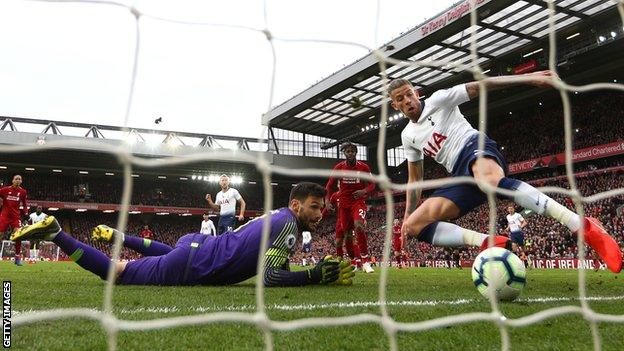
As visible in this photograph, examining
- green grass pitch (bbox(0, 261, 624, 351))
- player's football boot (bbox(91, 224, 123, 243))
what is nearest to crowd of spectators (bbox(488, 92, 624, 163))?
green grass pitch (bbox(0, 261, 624, 351))

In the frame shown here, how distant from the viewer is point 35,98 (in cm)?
243

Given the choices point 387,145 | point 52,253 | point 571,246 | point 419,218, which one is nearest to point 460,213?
point 419,218

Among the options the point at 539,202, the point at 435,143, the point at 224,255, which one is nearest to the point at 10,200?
the point at 224,255

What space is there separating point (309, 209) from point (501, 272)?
165 cm

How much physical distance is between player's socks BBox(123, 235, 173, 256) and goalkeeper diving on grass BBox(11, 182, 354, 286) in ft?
1.00

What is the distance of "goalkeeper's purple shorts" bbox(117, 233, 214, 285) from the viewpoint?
446cm

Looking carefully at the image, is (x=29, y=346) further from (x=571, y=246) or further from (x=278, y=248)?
(x=571, y=246)

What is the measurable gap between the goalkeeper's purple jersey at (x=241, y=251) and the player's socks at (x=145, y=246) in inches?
27.1

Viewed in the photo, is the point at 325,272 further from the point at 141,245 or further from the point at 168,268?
the point at 141,245

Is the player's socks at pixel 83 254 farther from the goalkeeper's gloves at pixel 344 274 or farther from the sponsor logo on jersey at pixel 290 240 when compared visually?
the goalkeeper's gloves at pixel 344 274

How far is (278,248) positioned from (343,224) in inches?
162

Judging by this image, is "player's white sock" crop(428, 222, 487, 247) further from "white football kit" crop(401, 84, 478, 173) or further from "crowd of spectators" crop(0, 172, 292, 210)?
"crowd of spectators" crop(0, 172, 292, 210)

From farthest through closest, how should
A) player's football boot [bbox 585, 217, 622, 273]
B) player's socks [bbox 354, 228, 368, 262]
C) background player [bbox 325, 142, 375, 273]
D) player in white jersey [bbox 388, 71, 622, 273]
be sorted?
player's socks [bbox 354, 228, 368, 262], background player [bbox 325, 142, 375, 273], player in white jersey [bbox 388, 71, 622, 273], player's football boot [bbox 585, 217, 622, 273]

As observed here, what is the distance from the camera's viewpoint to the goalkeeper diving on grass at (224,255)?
4.24 meters
